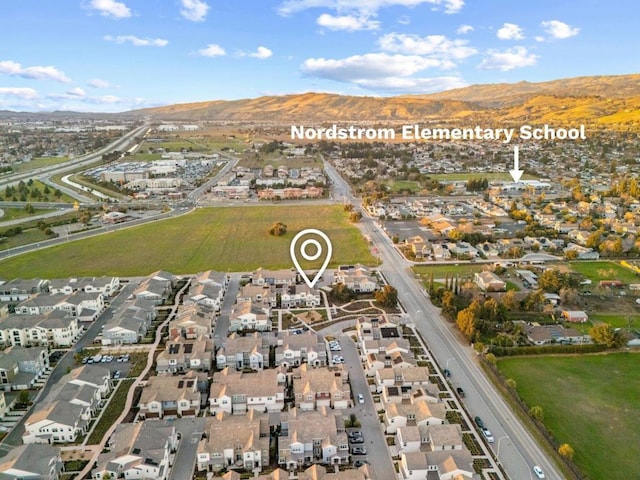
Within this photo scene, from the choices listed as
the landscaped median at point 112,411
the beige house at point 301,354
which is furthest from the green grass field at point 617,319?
the landscaped median at point 112,411

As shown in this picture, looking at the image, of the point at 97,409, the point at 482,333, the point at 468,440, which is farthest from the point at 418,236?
the point at 97,409

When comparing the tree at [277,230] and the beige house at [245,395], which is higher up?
the tree at [277,230]

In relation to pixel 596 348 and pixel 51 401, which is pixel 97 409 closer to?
pixel 51 401

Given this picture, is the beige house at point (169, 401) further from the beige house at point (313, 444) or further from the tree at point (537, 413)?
the tree at point (537, 413)

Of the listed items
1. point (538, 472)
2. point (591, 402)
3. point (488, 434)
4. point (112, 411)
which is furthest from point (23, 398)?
point (591, 402)

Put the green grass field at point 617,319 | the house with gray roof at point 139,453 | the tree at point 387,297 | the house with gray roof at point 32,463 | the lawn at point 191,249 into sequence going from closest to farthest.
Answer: the house with gray roof at point 32,463 → the house with gray roof at point 139,453 → the green grass field at point 617,319 → the tree at point 387,297 → the lawn at point 191,249

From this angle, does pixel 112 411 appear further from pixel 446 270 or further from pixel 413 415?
pixel 446 270
